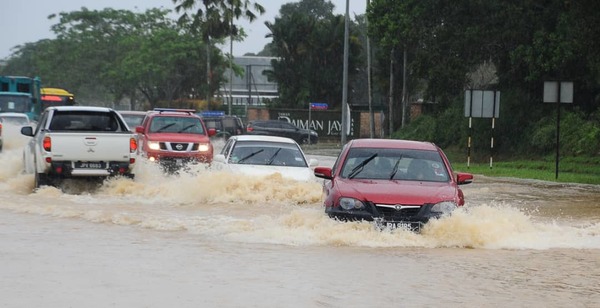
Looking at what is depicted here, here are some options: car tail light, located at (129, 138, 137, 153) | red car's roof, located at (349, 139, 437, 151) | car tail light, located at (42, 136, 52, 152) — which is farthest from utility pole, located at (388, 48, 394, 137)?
red car's roof, located at (349, 139, 437, 151)

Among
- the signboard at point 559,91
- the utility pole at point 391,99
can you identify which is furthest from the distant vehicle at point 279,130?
the signboard at point 559,91

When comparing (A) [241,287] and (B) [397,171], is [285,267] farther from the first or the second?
(B) [397,171]

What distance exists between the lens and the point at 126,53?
93.3 metres

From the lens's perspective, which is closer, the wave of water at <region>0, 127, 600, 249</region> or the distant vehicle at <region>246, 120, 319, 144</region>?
the wave of water at <region>0, 127, 600, 249</region>

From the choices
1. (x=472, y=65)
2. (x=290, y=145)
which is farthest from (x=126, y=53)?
(x=290, y=145)

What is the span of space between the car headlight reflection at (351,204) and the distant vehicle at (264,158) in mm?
7586

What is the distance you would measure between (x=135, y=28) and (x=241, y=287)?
3523 inches

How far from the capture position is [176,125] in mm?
29953

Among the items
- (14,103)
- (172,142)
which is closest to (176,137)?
(172,142)

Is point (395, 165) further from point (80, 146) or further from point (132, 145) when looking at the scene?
point (80, 146)

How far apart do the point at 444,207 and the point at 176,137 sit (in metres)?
14.9

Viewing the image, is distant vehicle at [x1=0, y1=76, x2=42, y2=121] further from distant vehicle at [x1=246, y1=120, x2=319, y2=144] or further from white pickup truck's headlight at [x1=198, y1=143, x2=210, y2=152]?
white pickup truck's headlight at [x1=198, y1=143, x2=210, y2=152]

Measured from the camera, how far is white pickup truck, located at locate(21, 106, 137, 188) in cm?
2205

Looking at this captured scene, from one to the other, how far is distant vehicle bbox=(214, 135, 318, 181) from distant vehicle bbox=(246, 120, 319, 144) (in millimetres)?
36827
